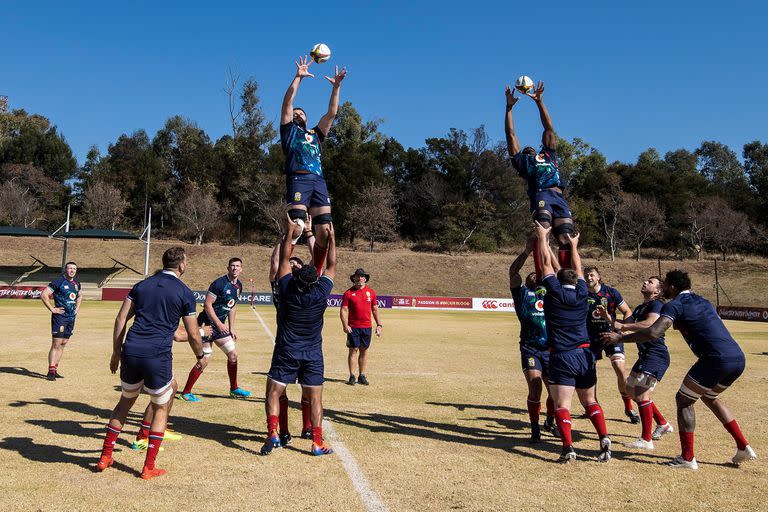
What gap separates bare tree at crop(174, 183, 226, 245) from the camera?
70.0m

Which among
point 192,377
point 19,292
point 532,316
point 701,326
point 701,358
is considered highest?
point 701,326

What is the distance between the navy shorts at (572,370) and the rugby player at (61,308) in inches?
369

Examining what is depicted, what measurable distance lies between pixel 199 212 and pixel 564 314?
67.3 m

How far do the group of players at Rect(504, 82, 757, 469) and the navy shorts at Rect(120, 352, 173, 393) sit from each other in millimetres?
4455

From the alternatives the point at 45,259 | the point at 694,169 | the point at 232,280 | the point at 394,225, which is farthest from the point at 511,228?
the point at 232,280

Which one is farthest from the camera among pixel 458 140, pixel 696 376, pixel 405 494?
pixel 458 140

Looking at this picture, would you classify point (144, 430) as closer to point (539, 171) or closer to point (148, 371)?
point (148, 371)

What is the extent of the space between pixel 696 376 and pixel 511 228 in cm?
6713

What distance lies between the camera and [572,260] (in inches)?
344

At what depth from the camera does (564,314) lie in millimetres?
7523

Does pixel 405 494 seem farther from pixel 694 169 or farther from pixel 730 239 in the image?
pixel 694 169

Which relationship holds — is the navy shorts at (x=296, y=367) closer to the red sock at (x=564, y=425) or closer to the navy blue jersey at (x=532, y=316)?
the red sock at (x=564, y=425)

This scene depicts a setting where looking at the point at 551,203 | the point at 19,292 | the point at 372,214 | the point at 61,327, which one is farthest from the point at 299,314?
the point at 372,214

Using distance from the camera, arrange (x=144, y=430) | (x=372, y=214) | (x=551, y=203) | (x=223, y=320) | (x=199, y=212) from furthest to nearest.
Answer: (x=199, y=212), (x=372, y=214), (x=223, y=320), (x=551, y=203), (x=144, y=430)
